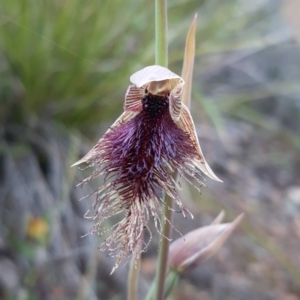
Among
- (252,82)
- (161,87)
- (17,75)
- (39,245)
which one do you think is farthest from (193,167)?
(252,82)

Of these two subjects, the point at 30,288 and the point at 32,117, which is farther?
the point at 32,117

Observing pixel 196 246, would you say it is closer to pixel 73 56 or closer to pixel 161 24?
pixel 161 24

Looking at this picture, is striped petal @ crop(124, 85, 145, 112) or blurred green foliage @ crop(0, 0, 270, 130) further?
blurred green foliage @ crop(0, 0, 270, 130)

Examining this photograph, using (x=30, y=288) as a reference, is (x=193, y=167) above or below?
above

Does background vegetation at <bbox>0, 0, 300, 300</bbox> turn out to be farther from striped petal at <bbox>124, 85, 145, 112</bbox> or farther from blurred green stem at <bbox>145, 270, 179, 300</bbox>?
striped petal at <bbox>124, 85, 145, 112</bbox>

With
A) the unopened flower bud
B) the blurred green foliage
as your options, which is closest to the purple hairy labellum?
the unopened flower bud

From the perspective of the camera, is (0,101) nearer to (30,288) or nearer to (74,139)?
(74,139)

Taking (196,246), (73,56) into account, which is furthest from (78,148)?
(196,246)
